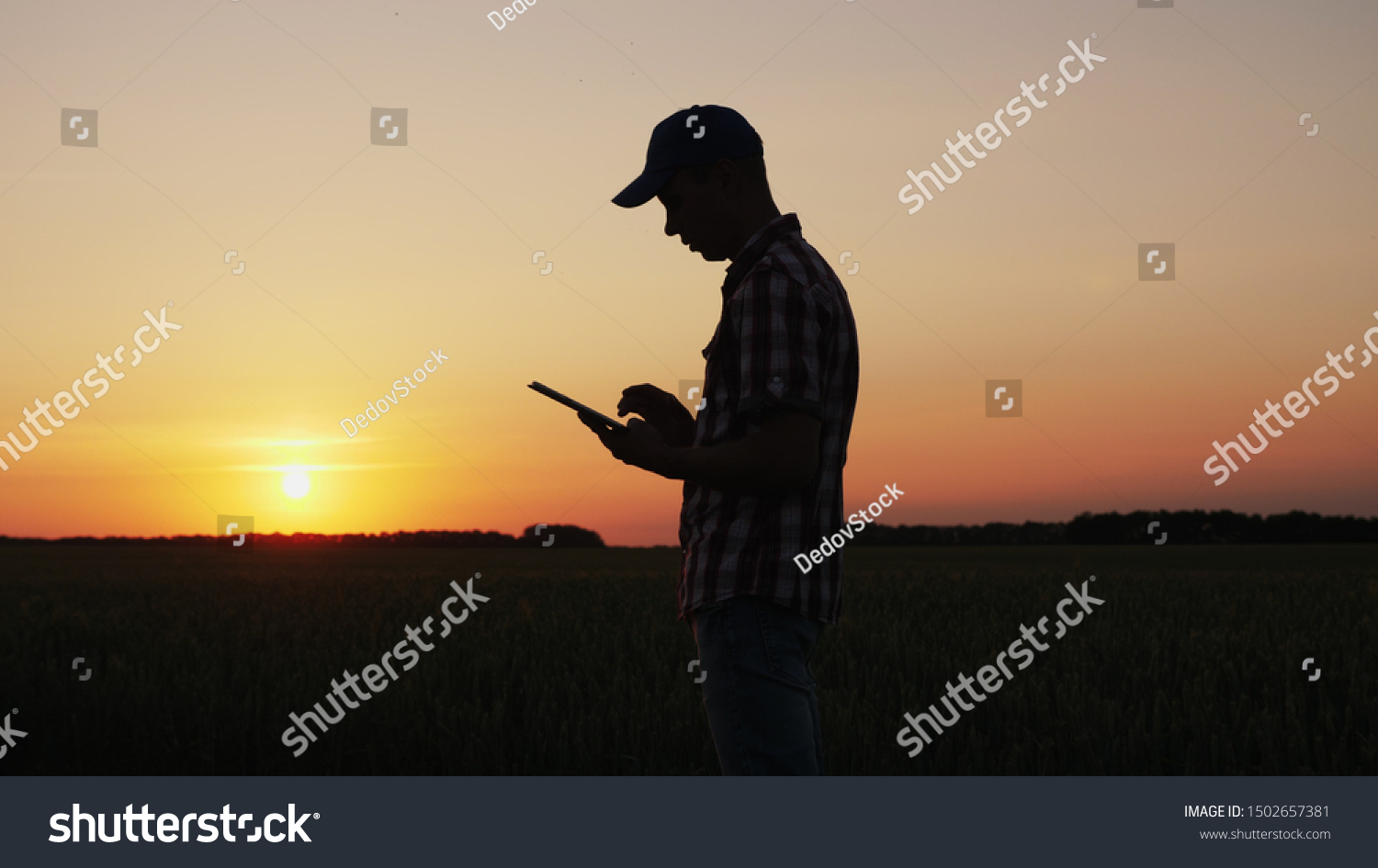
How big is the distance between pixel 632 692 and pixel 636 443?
418 cm

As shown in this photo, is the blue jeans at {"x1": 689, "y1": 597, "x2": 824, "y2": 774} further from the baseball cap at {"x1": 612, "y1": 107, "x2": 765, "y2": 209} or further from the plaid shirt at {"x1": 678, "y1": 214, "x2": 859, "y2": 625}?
the baseball cap at {"x1": 612, "y1": 107, "x2": 765, "y2": 209}

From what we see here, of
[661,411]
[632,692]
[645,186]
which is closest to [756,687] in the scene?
[661,411]

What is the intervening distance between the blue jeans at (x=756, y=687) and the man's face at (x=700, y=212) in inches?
35.6

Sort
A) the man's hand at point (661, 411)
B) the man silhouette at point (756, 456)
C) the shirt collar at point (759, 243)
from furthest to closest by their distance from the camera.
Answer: the man's hand at point (661, 411) < the shirt collar at point (759, 243) < the man silhouette at point (756, 456)

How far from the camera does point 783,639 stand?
2537 mm

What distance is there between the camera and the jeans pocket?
2.52 m

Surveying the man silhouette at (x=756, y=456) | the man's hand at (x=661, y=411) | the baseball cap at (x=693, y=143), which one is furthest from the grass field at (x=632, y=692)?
the baseball cap at (x=693, y=143)

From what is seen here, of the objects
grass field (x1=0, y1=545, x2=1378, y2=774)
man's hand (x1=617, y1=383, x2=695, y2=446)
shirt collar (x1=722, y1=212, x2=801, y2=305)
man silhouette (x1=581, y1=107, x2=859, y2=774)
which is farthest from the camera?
grass field (x1=0, y1=545, x2=1378, y2=774)

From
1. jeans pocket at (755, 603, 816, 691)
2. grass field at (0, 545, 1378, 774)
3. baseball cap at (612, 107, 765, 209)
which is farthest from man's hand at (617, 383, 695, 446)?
grass field at (0, 545, 1378, 774)

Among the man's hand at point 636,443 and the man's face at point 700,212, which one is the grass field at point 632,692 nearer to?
the man's hand at point 636,443

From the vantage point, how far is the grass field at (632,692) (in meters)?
5.66

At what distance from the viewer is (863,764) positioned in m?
5.48

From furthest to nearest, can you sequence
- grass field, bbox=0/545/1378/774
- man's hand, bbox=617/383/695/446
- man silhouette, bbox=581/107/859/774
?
1. grass field, bbox=0/545/1378/774
2. man's hand, bbox=617/383/695/446
3. man silhouette, bbox=581/107/859/774

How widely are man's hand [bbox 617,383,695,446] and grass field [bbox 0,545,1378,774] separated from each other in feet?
9.87
